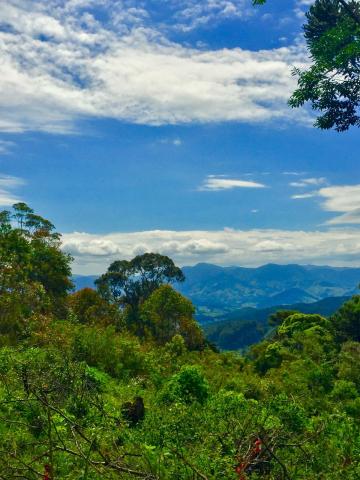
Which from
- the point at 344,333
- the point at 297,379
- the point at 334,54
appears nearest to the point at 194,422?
the point at 297,379

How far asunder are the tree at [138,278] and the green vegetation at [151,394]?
174cm

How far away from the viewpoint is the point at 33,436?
9219 millimetres

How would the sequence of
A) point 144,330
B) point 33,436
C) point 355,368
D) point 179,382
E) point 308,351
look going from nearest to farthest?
1. point 33,436
2. point 179,382
3. point 355,368
4. point 308,351
5. point 144,330

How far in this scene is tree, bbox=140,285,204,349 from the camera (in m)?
45.8

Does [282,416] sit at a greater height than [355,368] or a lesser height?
greater

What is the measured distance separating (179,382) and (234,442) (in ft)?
30.5

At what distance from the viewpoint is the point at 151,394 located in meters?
16.2

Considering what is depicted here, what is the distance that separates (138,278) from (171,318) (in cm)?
1560

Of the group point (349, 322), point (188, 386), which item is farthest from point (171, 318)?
point (188, 386)

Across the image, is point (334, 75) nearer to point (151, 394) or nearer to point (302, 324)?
point (151, 394)

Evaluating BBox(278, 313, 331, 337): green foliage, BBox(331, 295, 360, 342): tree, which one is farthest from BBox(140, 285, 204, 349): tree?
BBox(331, 295, 360, 342): tree

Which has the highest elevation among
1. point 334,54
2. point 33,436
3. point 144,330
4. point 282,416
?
point 334,54

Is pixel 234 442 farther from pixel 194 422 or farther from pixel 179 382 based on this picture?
pixel 179 382

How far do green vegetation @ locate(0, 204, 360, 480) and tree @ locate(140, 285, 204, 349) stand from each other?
0.12 m
